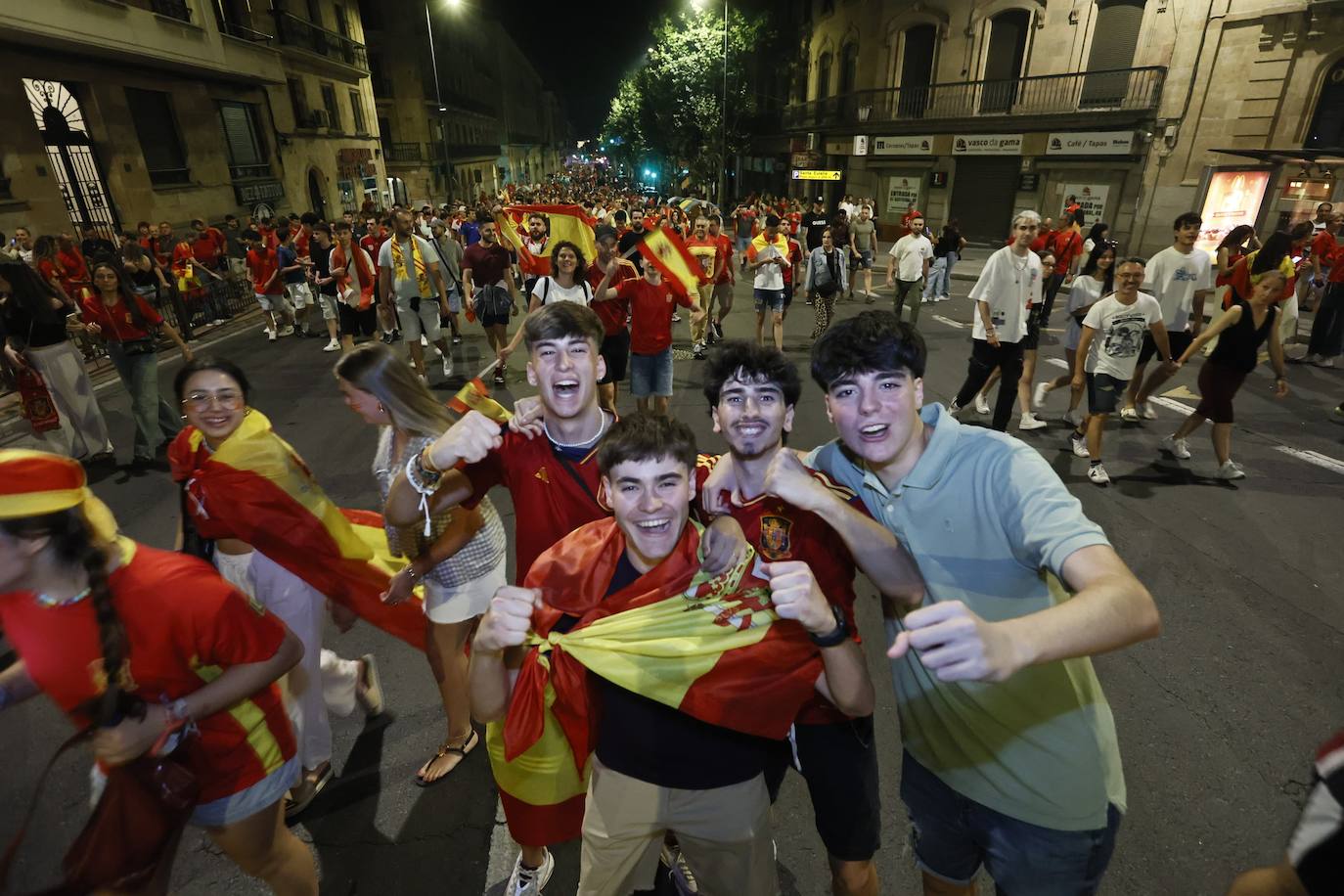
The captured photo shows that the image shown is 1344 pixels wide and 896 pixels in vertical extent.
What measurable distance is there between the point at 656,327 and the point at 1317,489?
255 inches

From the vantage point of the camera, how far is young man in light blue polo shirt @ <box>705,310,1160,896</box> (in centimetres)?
174

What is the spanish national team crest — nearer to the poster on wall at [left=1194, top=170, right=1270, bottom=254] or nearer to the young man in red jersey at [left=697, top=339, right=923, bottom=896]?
the young man in red jersey at [left=697, top=339, right=923, bottom=896]

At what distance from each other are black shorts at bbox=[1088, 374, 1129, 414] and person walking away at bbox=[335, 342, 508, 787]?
561cm

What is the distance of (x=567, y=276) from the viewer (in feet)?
22.6

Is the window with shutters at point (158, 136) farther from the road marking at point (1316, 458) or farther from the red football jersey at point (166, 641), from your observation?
the road marking at point (1316, 458)

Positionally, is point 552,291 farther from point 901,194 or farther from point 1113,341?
point 901,194

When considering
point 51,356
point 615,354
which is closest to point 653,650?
point 615,354

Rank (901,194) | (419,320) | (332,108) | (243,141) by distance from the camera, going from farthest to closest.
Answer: (332,108)
(901,194)
(243,141)
(419,320)

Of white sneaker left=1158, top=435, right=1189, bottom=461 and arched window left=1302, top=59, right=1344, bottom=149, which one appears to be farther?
arched window left=1302, top=59, right=1344, bottom=149

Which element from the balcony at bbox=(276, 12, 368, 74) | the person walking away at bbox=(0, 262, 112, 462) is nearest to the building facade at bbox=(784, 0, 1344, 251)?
the person walking away at bbox=(0, 262, 112, 462)

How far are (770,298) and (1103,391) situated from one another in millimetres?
5299

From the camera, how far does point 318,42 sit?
1069 inches

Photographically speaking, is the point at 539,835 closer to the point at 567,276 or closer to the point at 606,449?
the point at 606,449

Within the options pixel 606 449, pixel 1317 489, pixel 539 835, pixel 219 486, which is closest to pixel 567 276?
pixel 219 486
